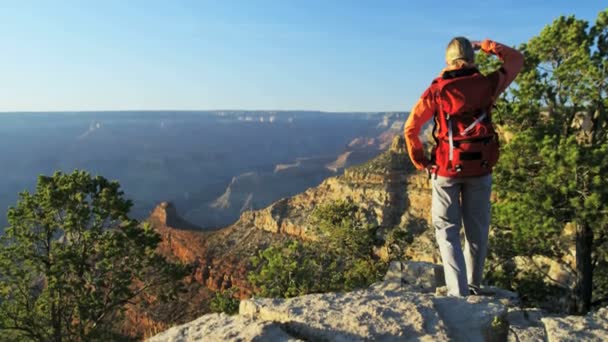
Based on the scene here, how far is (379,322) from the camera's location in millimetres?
4637

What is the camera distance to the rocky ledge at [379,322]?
446 cm

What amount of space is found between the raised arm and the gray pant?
4.15 feet

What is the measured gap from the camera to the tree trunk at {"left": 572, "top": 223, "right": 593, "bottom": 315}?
16.0 metres

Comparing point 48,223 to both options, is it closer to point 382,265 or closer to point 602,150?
point 382,265

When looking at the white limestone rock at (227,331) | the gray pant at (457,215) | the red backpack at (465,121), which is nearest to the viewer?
the white limestone rock at (227,331)

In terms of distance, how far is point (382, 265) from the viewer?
63.8 ft

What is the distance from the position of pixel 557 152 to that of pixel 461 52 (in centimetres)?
1033

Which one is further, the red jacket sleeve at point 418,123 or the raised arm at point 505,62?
the raised arm at point 505,62

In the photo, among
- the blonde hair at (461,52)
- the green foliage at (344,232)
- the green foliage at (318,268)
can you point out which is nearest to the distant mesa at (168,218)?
the green foliage at (344,232)

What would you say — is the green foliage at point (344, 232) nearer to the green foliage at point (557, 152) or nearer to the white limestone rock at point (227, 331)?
the green foliage at point (557, 152)

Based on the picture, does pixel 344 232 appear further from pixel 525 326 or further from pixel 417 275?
pixel 525 326

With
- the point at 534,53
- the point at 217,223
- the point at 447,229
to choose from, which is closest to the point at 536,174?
the point at 534,53

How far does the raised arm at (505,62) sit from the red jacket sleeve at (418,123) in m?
0.89

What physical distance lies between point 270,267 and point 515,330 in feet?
38.1
